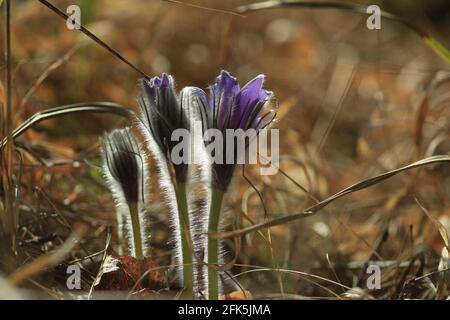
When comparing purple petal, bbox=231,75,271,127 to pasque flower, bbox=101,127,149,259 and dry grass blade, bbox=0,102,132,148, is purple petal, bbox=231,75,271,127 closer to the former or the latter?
pasque flower, bbox=101,127,149,259

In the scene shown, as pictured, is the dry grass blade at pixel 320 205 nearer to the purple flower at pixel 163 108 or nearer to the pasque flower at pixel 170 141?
the pasque flower at pixel 170 141

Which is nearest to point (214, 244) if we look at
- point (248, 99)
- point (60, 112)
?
point (248, 99)

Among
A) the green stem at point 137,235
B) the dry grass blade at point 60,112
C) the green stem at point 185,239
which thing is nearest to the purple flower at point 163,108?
the green stem at point 185,239

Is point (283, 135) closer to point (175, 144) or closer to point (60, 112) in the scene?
point (60, 112)

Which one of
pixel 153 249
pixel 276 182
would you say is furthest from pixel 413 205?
pixel 153 249

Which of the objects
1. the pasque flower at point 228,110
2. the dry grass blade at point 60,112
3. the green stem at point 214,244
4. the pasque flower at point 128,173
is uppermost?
the dry grass blade at point 60,112

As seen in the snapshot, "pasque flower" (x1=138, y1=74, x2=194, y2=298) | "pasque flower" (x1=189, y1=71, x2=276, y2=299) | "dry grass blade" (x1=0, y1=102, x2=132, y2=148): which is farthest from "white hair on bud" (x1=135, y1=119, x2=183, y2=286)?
"dry grass blade" (x1=0, y1=102, x2=132, y2=148)

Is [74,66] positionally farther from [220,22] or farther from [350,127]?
[350,127]
